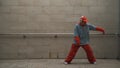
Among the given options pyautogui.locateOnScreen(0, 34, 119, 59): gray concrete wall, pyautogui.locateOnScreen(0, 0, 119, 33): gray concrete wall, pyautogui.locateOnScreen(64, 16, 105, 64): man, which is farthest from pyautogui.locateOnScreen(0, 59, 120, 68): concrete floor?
pyautogui.locateOnScreen(0, 0, 119, 33): gray concrete wall

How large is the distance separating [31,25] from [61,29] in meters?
1.21

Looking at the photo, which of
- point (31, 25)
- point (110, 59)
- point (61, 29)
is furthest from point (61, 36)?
point (110, 59)

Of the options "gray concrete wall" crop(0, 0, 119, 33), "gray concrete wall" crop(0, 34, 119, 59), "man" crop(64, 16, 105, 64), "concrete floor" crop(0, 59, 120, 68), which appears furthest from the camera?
"gray concrete wall" crop(0, 34, 119, 59)

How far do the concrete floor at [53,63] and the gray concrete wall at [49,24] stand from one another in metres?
0.52

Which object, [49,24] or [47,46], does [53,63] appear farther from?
[49,24]

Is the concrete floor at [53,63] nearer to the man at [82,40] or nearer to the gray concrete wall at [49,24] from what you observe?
the man at [82,40]

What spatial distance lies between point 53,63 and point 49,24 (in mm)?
1794

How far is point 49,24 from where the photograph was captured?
13.0m

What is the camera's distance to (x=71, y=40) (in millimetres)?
13156

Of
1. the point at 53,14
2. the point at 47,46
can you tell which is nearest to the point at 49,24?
the point at 53,14

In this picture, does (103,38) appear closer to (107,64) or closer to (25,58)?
(107,64)

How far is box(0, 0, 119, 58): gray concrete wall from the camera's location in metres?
13.0

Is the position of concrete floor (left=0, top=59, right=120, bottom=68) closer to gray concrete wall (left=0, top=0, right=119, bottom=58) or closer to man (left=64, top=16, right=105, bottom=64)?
man (left=64, top=16, right=105, bottom=64)

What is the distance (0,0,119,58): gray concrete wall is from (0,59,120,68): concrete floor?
52 cm
